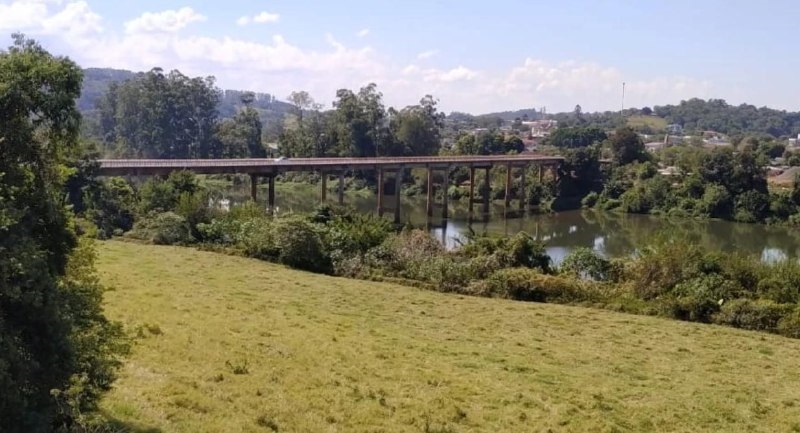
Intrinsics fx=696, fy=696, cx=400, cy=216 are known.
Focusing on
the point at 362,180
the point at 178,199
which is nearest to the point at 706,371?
the point at 178,199

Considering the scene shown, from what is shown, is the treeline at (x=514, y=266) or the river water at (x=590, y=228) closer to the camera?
the treeline at (x=514, y=266)

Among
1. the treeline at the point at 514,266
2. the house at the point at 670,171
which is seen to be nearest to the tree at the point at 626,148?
the house at the point at 670,171

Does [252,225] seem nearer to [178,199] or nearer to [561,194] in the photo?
[178,199]

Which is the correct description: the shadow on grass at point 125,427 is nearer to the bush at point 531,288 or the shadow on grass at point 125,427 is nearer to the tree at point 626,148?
the bush at point 531,288

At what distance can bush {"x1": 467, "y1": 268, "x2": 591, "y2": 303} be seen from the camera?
2372cm

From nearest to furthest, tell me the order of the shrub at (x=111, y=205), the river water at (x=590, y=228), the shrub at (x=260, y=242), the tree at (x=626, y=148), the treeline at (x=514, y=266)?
the treeline at (x=514, y=266) < the shrub at (x=260, y=242) < the shrub at (x=111, y=205) < the river water at (x=590, y=228) < the tree at (x=626, y=148)

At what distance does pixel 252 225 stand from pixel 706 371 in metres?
19.4

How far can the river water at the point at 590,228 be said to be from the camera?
161ft

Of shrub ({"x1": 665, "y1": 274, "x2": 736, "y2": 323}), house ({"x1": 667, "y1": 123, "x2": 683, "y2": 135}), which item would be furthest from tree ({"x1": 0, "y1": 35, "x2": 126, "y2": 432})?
house ({"x1": 667, "y1": 123, "x2": 683, "y2": 135})

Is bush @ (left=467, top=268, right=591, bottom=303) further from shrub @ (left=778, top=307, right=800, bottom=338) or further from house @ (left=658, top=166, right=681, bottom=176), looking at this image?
house @ (left=658, top=166, right=681, bottom=176)

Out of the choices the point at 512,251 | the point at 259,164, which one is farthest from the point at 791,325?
the point at 259,164

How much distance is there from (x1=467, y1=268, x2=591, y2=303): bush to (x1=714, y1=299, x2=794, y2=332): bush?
4.30 meters

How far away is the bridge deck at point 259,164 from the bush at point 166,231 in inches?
422

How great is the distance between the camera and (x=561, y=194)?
76.5 meters
